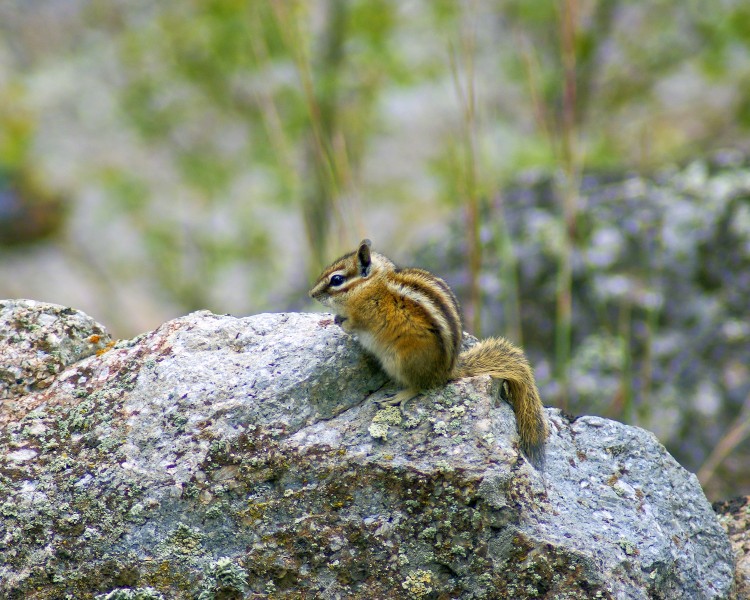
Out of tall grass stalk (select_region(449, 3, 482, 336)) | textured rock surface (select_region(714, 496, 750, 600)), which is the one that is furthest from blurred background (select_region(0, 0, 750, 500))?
textured rock surface (select_region(714, 496, 750, 600))

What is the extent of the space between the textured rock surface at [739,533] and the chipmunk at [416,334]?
912 millimetres

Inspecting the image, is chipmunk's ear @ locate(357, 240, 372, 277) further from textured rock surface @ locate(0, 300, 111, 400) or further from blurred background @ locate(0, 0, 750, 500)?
blurred background @ locate(0, 0, 750, 500)

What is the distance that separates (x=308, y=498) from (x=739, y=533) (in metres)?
1.76

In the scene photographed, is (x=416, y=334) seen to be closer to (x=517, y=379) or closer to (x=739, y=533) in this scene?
(x=517, y=379)

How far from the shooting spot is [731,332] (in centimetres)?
596

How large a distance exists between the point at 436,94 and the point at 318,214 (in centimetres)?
380

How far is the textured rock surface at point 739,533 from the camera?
3.17 metres

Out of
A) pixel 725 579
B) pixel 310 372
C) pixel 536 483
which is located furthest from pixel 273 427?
pixel 725 579

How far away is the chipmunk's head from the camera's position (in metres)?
3.34

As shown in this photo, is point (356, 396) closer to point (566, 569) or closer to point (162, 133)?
point (566, 569)

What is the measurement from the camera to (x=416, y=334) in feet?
9.99

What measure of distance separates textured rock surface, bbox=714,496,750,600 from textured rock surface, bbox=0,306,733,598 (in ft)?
0.61

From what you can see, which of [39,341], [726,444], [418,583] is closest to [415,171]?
[726,444]

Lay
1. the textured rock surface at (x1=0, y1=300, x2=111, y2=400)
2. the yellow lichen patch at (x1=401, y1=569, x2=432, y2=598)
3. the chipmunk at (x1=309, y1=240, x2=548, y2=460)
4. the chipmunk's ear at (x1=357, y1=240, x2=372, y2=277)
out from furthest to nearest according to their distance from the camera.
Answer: the chipmunk's ear at (x1=357, y1=240, x2=372, y2=277), the textured rock surface at (x1=0, y1=300, x2=111, y2=400), the chipmunk at (x1=309, y1=240, x2=548, y2=460), the yellow lichen patch at (x1=401, y1=569, x2=432, y2=598)
